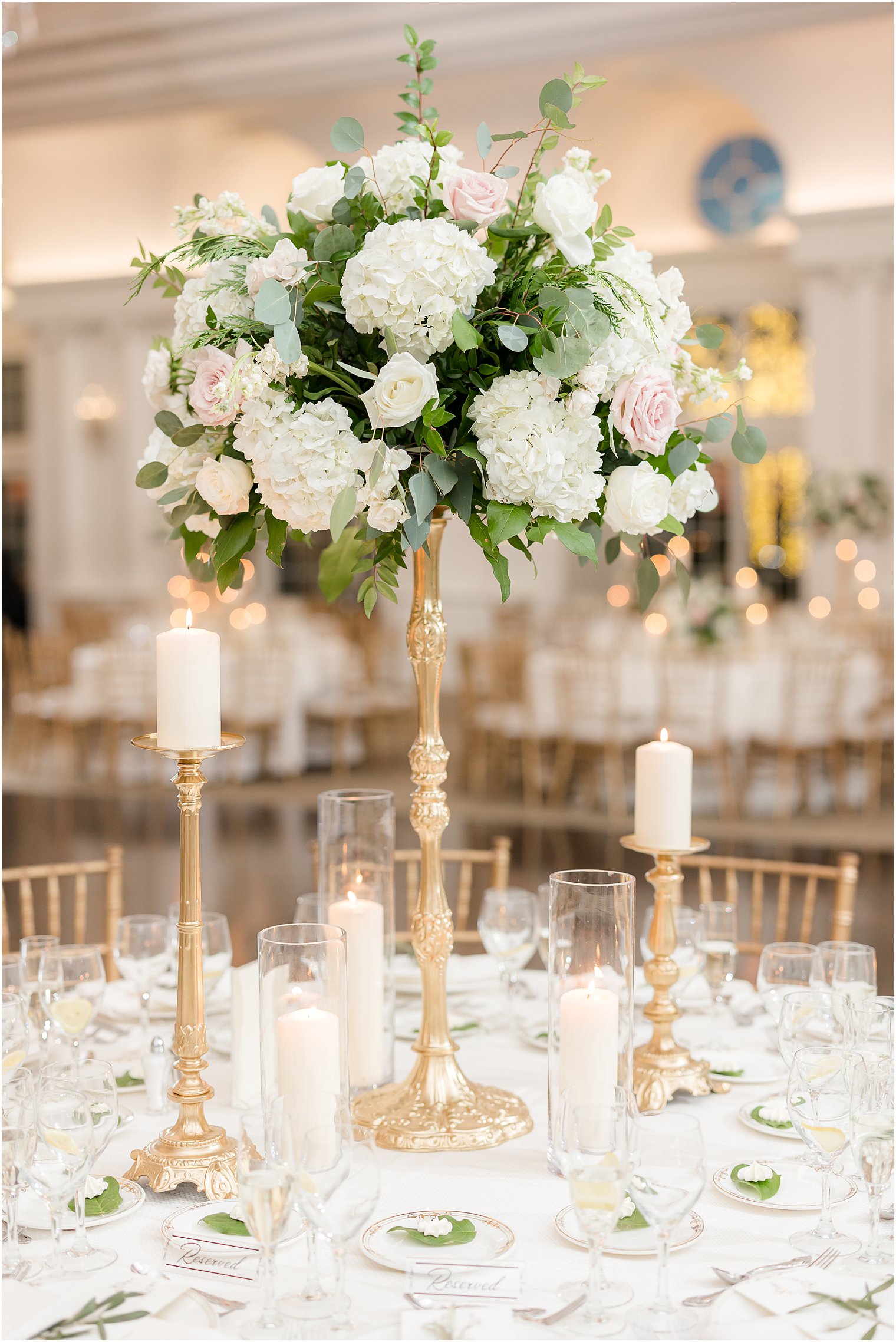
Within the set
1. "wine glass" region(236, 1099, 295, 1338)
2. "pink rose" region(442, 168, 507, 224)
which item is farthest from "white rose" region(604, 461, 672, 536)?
"wine glass" region(236, 1099, 295, 1338)

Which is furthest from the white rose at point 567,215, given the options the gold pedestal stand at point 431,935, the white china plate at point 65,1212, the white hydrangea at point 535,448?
the white china plate at point 65,1212

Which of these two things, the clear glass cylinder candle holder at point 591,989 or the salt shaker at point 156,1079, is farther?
the salt shaker at point 156,1079

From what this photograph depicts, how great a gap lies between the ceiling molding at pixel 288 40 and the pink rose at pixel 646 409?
29.3ft

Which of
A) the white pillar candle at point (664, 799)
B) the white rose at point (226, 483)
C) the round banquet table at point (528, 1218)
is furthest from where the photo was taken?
the white pillar candle at point (664, 799)

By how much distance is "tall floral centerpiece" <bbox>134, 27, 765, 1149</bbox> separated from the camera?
1.58 m

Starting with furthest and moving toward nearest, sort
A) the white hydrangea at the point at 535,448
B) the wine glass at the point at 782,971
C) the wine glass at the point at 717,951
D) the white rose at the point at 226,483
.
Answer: the wine glass at the point at 717,951, the wine glass at the point at 782,971, the white rose at the point at 226,483, the white hydrangea at the point at 535,448

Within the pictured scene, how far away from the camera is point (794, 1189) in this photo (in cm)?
167

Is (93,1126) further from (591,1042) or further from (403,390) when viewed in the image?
(403,390)

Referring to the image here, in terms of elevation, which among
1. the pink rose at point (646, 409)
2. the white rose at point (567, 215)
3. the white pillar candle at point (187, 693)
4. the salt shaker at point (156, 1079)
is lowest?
the salt shaker at point (156, 1079)

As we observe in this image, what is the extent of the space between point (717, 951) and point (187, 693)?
1025 mm

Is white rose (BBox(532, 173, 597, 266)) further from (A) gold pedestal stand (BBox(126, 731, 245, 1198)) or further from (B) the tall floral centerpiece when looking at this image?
(A) gold pedestal stand (BBox(126, 731, 245, 1198))

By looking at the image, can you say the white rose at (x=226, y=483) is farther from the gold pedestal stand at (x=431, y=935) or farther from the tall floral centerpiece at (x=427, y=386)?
the gold pedestal stand at (x=431, y=935)

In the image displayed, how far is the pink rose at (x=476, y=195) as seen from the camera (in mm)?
1619

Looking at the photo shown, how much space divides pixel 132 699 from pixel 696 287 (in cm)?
670
